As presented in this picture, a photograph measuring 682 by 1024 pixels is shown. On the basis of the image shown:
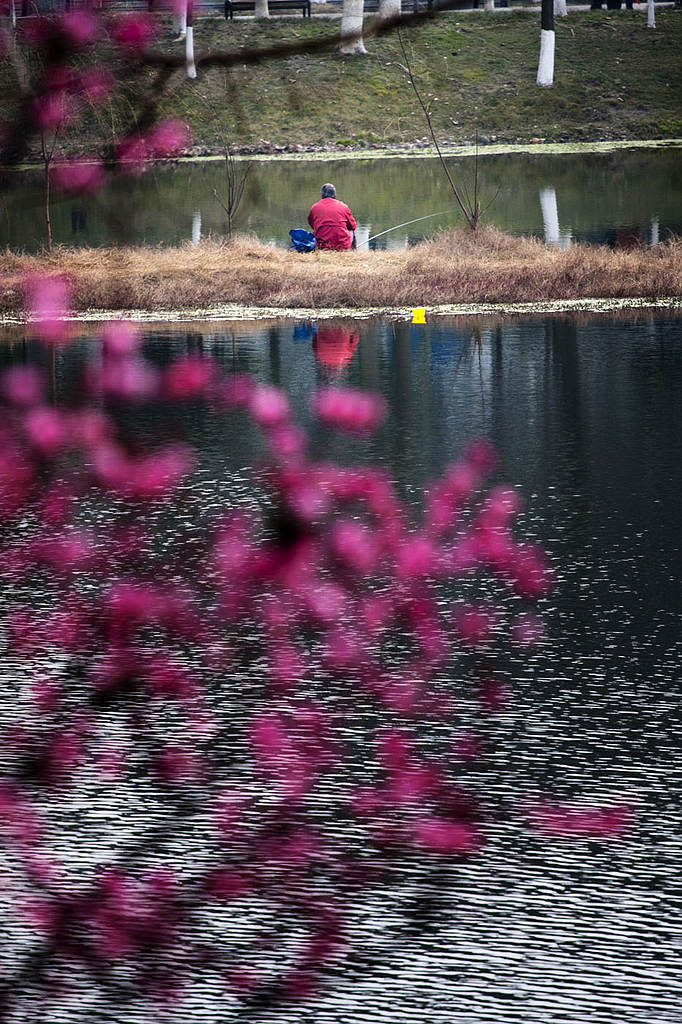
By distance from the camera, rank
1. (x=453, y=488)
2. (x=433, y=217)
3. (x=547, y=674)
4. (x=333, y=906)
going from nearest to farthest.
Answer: (x=333, y=906) < (x=547, y=674) < (x=453, y=488) < (x=433, y=217)

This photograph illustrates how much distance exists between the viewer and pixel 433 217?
28984mm

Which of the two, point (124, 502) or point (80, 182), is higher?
point (80, 182)

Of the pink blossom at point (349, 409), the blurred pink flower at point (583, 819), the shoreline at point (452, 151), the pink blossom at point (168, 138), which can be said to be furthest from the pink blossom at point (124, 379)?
the shoreline at point (452, 151)

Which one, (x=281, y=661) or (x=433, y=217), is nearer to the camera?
(x=281, y=661)

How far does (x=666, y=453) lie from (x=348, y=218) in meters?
12.1

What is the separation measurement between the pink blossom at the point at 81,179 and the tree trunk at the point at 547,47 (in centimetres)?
4664

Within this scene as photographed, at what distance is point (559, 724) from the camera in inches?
219

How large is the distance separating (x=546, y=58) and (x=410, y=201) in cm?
2060

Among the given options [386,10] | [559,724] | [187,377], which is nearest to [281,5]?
[187,377]

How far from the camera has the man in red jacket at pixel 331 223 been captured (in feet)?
69.7

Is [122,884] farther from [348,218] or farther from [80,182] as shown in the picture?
[348,218]

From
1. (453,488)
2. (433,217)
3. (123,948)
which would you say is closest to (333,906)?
(123,948)

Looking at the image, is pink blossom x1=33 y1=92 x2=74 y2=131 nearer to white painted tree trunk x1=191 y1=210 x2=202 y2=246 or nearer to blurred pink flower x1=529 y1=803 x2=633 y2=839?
blurred pink flower x1=529 y1=803 x2=633 y2=839

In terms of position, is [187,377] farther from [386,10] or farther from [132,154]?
[132,154]
